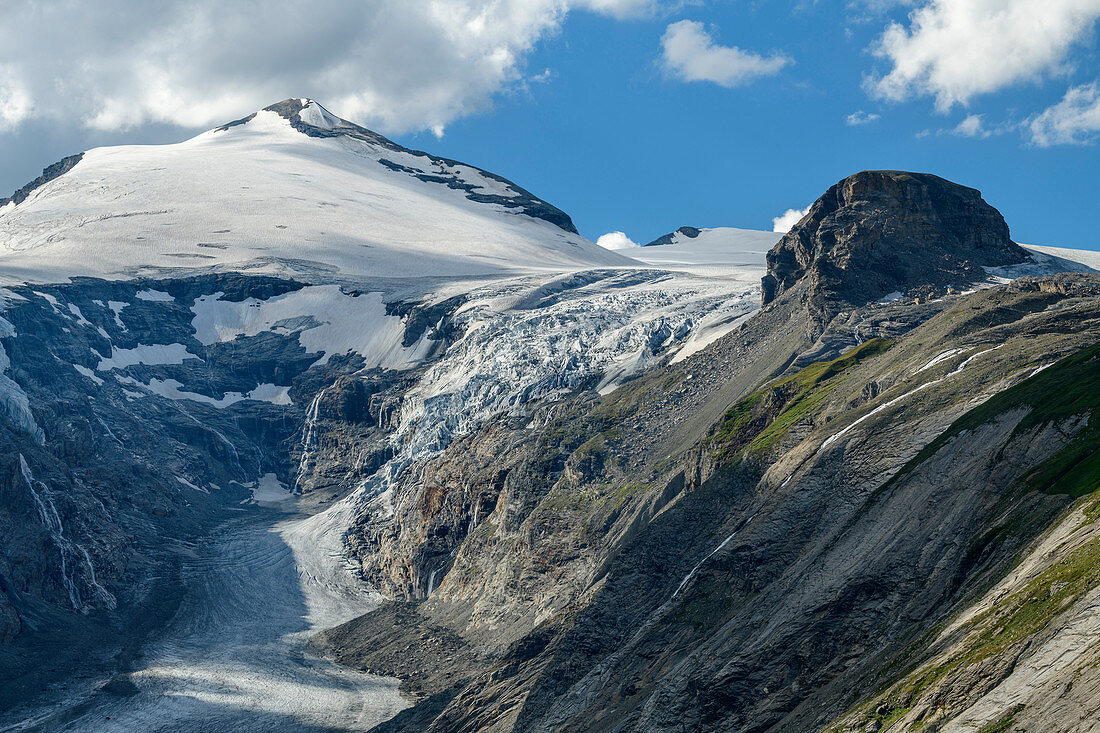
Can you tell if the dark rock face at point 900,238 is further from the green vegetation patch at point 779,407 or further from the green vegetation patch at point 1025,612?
the green vegetation patch at point 1025,612

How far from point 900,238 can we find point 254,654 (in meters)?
98.8

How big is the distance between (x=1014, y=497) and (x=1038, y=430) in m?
5.25

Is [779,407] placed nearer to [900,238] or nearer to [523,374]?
[900,238]

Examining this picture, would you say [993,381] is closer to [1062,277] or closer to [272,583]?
[1062,277]

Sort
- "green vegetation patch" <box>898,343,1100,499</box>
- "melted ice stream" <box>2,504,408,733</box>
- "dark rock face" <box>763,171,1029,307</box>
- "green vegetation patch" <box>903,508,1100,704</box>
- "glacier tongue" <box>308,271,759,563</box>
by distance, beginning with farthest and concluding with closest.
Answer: "glacier tongue" <box>308,271,759,563</box> < "dark rock face" <box>763,171,1029,307</box> < "melted ice stream" <box>2,504,408,733</box> < "green vegetation patch" <box>898,343,1100,499</box> < "green vegetation patch" <box>903,508,1100,704</box>

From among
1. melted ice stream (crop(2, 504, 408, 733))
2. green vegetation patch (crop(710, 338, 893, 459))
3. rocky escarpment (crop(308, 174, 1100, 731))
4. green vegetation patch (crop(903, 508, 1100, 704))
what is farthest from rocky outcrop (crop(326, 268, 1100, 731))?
melted ice stream (crop(2, 504, 408, 733))

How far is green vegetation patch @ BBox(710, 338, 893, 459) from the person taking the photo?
86.2 meters

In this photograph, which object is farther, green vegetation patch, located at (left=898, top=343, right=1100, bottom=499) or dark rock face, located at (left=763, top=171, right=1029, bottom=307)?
dark rock face, located at (left=763, top=171, right=1029, bottom=307)

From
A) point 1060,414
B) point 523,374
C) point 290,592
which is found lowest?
point 290,592

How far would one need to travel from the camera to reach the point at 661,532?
80188 mm

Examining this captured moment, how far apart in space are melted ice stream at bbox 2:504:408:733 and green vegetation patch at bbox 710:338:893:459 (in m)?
47.9

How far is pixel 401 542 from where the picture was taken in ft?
517

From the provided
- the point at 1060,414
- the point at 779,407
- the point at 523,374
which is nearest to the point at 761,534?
the point at 1060,414

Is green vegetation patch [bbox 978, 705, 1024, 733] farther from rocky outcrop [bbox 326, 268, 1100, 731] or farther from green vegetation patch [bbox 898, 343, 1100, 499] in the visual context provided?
green vegetation patch [bbox 898, 343, 1100, 499]
